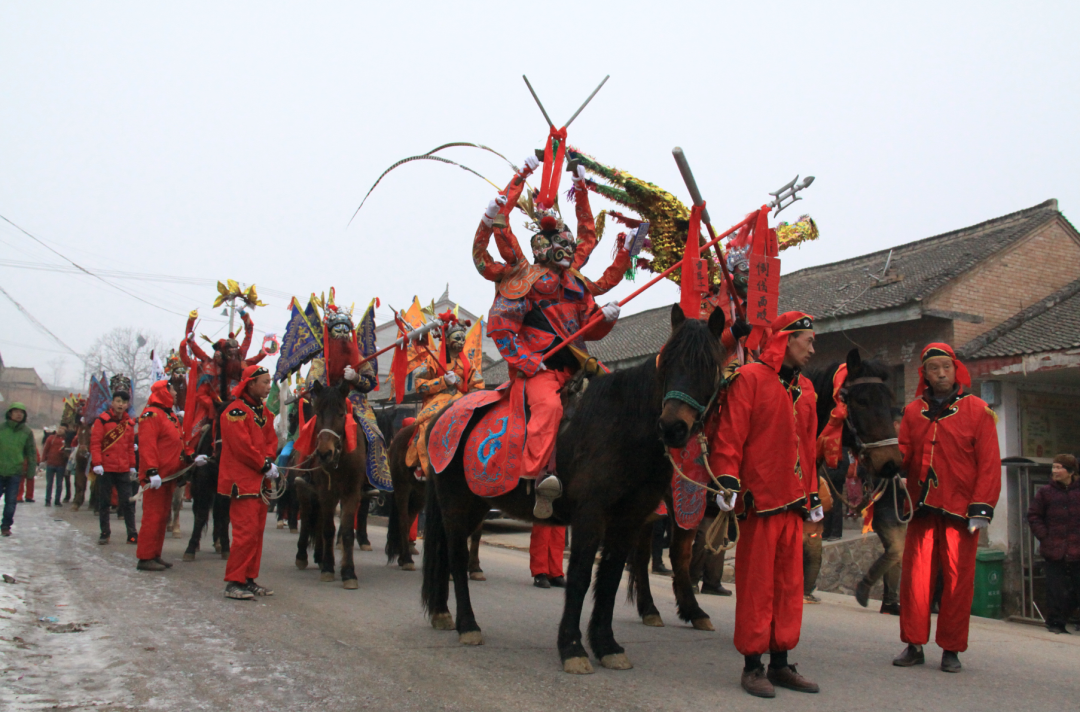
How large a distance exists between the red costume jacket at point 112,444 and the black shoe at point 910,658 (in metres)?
10.3

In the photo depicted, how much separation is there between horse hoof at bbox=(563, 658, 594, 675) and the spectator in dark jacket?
6.13 metres

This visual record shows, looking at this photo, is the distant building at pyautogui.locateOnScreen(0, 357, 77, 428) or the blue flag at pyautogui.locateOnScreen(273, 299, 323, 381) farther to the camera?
the distant building at pyautogui.locateOnScreen(0, 357, 77, 428)

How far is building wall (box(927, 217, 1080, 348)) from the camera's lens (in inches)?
588

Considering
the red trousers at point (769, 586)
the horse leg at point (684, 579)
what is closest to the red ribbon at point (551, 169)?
the horse leg at point (684, 579)

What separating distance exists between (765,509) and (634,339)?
1842 cm

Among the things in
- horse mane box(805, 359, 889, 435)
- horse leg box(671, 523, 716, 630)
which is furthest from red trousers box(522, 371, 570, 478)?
horse mane box(805, 359, 889, 435)

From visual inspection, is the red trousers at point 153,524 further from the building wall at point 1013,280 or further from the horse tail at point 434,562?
the building wall at point 1013,280

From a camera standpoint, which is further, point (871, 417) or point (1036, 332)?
point (1036, 332)

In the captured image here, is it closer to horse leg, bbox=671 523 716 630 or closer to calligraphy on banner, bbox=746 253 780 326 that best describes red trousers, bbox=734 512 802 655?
calligraphy on banner, bbox=746 253 780 326

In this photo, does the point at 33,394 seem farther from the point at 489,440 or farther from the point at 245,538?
the point at 489,440

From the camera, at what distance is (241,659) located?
4805 millimetres

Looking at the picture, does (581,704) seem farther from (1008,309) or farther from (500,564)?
(1008,309)

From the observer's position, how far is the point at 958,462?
5.20 m

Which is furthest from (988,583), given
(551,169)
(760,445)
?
(551,169)
